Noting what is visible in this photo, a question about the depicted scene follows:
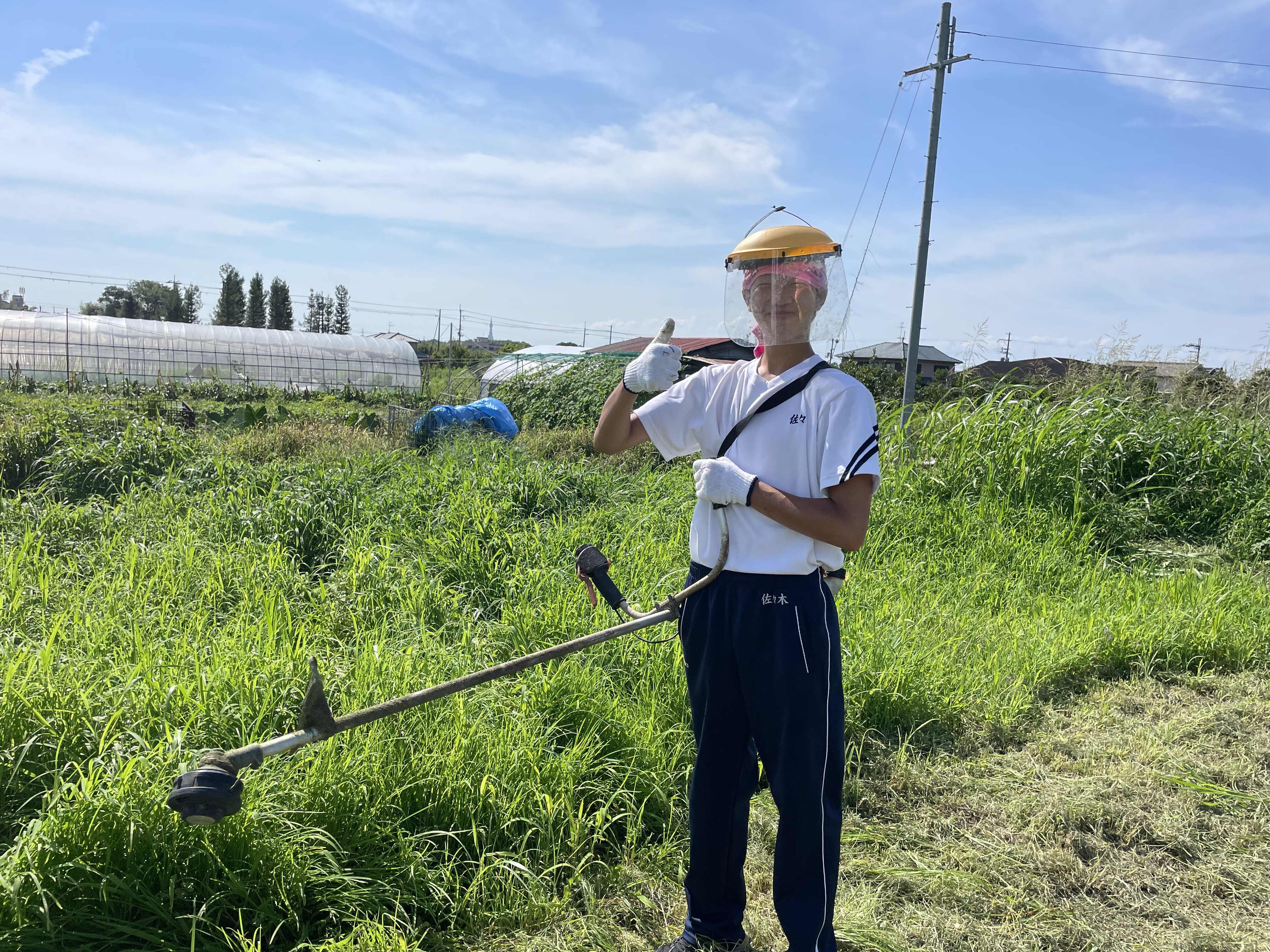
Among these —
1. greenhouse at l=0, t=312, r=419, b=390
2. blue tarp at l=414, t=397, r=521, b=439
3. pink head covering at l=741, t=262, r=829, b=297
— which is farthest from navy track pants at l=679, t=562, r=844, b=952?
greenhouse at l=0, t=312, r=419, b=390

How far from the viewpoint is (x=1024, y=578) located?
16.7 feet

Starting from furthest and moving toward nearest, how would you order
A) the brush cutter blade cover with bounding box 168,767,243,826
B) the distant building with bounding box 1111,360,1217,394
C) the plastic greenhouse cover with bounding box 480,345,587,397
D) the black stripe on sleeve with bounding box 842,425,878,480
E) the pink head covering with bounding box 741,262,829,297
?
Result: the plastic greenhouse cover with bounding box 480,345,587,397
the distant building with bounding box 1111,360,1217,394
the pink head covering with bounding box 741,262,829,297
the black stripe on sleeve with bounding box 842,425,878,480
the brush cutter blade cover with bounding box 168,767,243,826

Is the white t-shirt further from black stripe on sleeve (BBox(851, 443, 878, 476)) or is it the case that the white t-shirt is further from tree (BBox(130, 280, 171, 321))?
tree (BBox(130, 280, 171, 321))

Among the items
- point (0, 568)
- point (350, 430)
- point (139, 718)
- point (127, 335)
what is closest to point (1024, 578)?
point (139, 718)

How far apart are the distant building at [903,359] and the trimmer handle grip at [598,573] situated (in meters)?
1.20

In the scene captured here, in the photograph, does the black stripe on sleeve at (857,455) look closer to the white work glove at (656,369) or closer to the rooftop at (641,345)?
the white work glove at (656,369)

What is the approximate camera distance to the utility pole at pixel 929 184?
9.48m

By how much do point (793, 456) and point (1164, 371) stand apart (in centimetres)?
933

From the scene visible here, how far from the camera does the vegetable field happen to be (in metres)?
2.11

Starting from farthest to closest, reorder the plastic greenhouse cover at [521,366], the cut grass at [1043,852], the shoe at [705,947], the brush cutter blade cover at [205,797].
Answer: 1. the plastic greenhouse cover at [521,366]
2. the cut grass at [1043,852]
3. the shoe at [705,947]
4. the brush cutter blade cover at [205,797]

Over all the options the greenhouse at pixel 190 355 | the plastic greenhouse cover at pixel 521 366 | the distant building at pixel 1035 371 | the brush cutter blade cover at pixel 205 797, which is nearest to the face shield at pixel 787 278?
the brush cutter blade cover at pixel 205 797

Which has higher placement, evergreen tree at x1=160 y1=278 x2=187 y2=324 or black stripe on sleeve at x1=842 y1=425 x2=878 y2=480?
evergreen tree at x1=160 y1=278 x2=187 y2=324

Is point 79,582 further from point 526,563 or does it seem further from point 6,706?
point 526,563

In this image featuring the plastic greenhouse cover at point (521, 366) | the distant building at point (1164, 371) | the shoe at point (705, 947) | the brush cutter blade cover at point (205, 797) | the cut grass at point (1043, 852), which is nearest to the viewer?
the brush cutter blade cover at point (205, 797)
